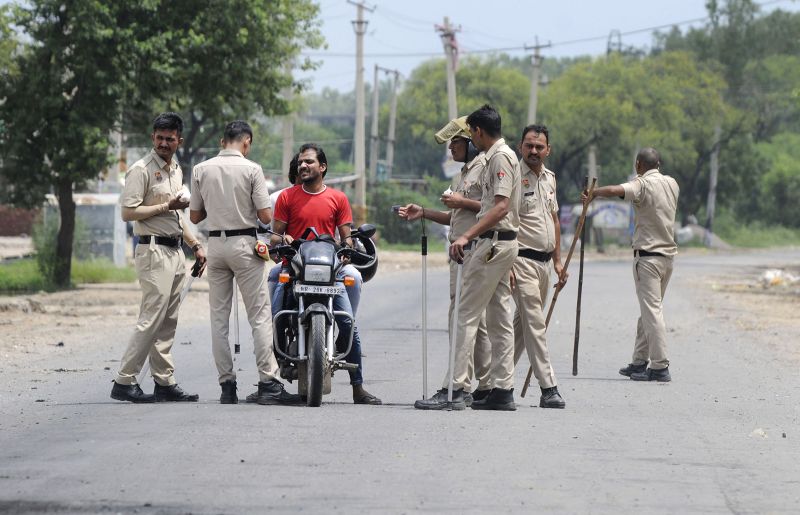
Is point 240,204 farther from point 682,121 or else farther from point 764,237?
point 764,237

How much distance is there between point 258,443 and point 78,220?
24277 mm

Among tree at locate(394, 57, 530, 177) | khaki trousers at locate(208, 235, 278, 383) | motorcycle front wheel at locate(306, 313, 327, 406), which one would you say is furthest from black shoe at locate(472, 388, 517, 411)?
tree at locate(394, 57, 530, 177)

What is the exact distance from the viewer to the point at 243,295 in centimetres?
1032

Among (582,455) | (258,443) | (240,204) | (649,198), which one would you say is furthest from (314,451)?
(649,198)

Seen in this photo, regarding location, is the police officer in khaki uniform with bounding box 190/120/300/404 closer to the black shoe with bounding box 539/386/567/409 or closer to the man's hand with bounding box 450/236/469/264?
the man's hand with bounding box 450/236/469/264

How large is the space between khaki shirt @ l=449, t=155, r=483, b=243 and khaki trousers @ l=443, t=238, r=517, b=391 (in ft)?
0.83

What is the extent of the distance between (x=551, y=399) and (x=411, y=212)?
5.67ft

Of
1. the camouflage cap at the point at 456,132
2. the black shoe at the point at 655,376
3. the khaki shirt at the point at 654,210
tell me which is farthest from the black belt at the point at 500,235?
the black shoe at the point at 655,376

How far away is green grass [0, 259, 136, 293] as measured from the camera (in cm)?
2569

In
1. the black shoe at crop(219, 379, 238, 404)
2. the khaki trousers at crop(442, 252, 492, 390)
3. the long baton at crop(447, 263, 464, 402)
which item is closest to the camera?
the long baton at crop(447, 263, 464, 402)

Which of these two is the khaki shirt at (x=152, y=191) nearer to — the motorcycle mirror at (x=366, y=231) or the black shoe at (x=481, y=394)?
the motorcycle mirror at (x=366, y=231)

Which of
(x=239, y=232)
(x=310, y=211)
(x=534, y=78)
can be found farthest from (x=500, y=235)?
(x=534, y=78)

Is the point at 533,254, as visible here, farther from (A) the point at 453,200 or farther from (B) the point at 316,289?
(B) the point at 316,289

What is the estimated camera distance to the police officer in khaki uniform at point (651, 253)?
12.9m
